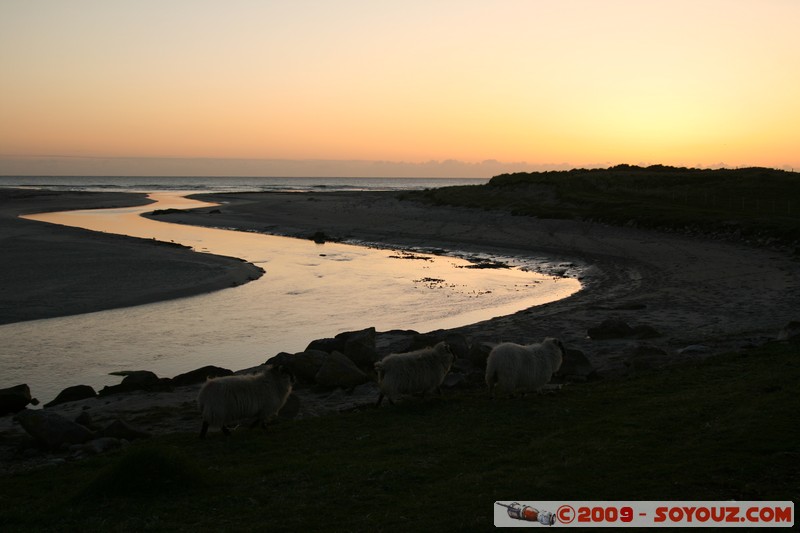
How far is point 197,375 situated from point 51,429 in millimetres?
4310

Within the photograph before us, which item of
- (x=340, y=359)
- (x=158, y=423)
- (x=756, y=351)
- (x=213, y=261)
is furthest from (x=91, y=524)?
(x=213, y=261)

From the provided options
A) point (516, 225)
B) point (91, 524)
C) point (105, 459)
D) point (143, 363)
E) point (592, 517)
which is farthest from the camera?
point (516, 225)

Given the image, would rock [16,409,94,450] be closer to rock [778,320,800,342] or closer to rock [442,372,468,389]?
rock [442,372,468,389]

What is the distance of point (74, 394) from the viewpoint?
47.1 ft

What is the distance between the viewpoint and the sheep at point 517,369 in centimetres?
1290

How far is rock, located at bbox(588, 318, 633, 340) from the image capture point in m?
17.9

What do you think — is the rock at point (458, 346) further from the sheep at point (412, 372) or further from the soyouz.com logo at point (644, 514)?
the soyouz.com logo at point (644, 514)

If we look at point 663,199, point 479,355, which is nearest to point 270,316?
point 479,355

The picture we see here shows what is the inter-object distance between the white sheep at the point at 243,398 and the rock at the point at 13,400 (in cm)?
466

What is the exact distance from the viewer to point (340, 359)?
15133 mm

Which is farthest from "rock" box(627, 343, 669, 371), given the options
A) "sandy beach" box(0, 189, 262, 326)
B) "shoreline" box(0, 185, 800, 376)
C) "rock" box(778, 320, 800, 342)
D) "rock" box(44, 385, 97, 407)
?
"sandy beach" box(0, 189, 262, 326)

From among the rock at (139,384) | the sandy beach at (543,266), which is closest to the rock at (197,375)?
the rock at (139,384)

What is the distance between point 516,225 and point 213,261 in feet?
80.3

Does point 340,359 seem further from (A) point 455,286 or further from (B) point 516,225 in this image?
(B) point 516,225
